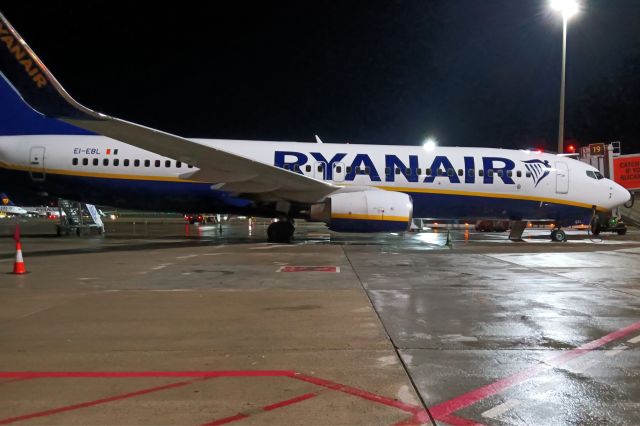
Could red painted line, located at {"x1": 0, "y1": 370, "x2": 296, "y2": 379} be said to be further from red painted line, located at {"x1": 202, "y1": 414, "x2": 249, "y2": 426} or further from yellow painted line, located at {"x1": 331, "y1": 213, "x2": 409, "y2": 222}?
yellow painted line, located at {"x1": 331, "y1": 213, "x2": 409, "y2": 222}

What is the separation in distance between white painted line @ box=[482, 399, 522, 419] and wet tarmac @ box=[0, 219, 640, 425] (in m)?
0.01

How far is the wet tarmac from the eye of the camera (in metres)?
3.05

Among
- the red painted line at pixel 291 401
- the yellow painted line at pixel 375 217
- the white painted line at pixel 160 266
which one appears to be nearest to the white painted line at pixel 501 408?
the red painted line at pixel 291 401

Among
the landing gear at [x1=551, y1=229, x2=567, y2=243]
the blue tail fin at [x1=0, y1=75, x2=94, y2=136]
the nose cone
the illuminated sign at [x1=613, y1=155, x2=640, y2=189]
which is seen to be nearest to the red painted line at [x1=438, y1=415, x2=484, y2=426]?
the landing gear at [x1=551, y1=229, x2=567, y2=243]

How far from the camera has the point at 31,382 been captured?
3.47 m

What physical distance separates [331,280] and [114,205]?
10.9m

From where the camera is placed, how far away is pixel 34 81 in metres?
11.7

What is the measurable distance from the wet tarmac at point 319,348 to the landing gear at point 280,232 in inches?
285

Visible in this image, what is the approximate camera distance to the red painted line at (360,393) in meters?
3.05

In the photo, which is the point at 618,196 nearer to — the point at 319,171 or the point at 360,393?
the point at 319,171

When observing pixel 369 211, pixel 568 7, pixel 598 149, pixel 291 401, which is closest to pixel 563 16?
pixel 568 7

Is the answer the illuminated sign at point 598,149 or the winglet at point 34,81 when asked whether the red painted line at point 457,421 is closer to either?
the winglet at point 34,81

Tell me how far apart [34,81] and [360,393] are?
1188 cm

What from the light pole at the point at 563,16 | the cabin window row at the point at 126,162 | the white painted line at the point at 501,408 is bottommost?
the white painted line at the point at 501,408
